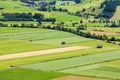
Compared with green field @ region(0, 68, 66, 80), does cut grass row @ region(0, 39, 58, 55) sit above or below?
below

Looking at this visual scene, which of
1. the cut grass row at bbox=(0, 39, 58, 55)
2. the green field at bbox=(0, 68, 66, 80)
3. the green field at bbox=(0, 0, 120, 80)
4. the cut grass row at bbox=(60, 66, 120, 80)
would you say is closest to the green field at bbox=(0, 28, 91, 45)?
the green field at bbox=(0, 0, 120, 80)

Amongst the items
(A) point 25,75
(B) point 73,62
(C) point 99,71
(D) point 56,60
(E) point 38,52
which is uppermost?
(A) point 25,75

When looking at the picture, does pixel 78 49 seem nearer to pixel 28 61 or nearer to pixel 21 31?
pixel 28 61

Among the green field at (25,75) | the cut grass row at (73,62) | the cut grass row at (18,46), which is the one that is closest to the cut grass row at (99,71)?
the cut grass row at (73,62)

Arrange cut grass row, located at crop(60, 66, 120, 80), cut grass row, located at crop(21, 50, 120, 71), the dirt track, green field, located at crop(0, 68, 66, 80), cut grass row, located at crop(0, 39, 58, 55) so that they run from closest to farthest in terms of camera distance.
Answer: green field, located at crop(0, 68, 66, 80) < cut grass row, located at crop(60, 66, 120, 80) < cut grass row, located at crop(21, 50, 120, 71) < the dirt track < cut grass row, located at crop(0, 39, 58, 55)

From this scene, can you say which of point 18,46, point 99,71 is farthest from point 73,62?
point 18,46

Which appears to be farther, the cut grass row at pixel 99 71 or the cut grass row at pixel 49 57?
the cut grass row at pixel 49 57

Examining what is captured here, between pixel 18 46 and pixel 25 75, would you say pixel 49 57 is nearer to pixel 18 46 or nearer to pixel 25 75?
pixel 18 46

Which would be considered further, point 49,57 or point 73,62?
point 49,57

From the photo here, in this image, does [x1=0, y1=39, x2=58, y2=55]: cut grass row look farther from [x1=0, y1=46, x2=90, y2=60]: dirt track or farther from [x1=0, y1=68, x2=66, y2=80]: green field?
[x1=0, y1=68, x2=66, y2=80]: green field

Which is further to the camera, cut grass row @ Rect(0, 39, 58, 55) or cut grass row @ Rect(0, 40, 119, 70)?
cut grass row @ Rect(0, 39, 58, 55)

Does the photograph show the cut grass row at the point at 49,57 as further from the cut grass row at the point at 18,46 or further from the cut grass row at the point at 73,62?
the cut grass row at the point at 18,46
